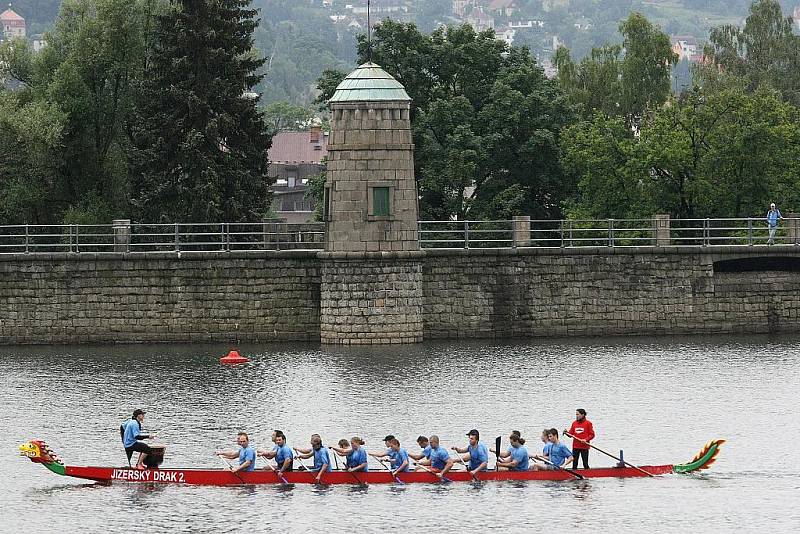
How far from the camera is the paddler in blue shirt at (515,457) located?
3853 cm

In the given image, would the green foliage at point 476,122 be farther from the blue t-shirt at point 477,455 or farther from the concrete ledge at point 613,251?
the blue t-shirt at point 477,455

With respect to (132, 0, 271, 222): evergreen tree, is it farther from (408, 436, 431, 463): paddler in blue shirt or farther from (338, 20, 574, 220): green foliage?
(408, 436, 431, 463): paddler in blue shirt

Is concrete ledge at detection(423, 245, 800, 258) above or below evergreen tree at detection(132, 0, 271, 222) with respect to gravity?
below

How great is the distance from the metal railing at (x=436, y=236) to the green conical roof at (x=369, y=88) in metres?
4.19

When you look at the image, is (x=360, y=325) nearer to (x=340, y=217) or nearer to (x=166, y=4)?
(x=340, y=217)

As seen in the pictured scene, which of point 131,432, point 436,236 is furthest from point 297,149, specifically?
point 131,432

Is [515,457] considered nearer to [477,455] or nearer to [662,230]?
[477,455]

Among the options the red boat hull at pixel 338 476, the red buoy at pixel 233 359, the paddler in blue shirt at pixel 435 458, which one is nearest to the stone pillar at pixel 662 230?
the red buoy at pixel 233 359

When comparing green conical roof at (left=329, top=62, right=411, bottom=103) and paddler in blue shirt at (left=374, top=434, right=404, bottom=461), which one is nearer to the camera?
paddler in blue shirt at (left=374, top=434, right=404, bottom=461)

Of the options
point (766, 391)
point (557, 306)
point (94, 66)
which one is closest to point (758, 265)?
point (557, 306)

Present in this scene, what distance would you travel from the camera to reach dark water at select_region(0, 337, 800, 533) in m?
36.5

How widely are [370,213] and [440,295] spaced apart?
391 centimetres

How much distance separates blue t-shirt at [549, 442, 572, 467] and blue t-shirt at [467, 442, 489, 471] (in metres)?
1.40

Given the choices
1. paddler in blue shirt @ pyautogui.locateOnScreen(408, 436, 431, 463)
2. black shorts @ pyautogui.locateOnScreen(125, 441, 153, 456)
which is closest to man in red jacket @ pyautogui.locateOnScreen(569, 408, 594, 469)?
paddler in blue shirt @ pyautogui.locateOnScreen(408, 436, 431, 463)
